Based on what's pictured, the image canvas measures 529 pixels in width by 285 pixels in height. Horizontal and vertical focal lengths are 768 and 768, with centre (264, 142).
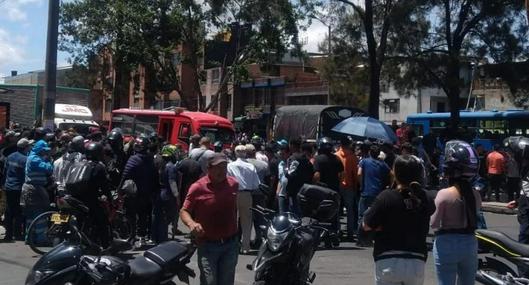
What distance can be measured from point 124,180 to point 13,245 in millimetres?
2450

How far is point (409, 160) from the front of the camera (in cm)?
585

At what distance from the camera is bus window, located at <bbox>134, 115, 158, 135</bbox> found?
31.4 metres

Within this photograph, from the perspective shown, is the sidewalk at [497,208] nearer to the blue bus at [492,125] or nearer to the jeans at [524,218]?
A: the blue bus at [492,125]

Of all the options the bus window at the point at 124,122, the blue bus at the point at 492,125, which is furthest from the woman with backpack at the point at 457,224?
the bus window at the point at 124,122

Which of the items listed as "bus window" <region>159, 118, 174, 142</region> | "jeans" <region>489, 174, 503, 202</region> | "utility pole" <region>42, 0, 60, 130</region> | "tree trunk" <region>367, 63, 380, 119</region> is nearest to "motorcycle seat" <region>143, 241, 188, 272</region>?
"utility pole" <region>42, 0, 60, 130</region>

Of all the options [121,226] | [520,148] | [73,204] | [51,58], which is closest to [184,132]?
[51,58]

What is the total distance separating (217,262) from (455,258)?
2044 mm

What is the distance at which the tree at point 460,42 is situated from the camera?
2791cm

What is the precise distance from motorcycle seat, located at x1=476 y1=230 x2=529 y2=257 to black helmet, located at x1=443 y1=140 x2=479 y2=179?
144cm

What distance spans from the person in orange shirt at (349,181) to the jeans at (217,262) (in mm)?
7263

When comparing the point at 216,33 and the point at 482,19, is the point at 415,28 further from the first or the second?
the point at 216,33

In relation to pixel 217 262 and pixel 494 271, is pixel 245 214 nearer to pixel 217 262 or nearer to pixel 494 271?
pixel 494 271

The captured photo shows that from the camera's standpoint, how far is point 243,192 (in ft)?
38.8

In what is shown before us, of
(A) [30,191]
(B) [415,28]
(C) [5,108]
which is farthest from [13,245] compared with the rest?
(B) [415,28]
